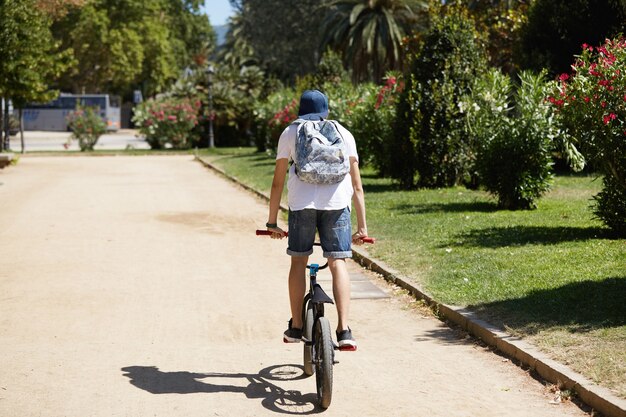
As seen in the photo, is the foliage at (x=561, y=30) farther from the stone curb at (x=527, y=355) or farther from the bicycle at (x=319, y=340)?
the bicycle at (x=319, y=340)

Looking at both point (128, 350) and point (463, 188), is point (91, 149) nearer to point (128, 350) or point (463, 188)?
point (463, 188)

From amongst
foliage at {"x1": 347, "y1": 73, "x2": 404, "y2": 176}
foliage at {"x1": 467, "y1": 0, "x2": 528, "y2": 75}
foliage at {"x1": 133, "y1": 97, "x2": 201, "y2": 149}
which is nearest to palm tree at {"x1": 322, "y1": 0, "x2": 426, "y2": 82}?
foliage at {"x1": 133, "y1": 97, "x2": 201, "y2": 149}

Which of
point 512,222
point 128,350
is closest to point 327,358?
point 128,350

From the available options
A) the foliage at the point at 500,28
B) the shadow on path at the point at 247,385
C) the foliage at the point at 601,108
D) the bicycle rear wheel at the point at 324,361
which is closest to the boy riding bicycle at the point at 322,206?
the bicycle rear wheel at the point at 324,361

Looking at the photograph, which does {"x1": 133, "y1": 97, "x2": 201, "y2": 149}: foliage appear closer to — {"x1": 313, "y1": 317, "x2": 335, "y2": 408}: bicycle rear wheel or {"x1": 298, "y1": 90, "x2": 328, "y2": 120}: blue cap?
{"x1": 298, "y1": 90, "x2": 328, "y2": 120}: blue cap

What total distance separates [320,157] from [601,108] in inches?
202

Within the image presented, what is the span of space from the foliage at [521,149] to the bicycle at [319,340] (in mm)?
9116

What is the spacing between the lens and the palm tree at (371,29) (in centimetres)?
4966

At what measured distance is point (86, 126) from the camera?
43.6m

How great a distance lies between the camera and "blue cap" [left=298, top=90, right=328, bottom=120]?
6.03 metres

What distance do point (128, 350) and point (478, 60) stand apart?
12722 millimetres

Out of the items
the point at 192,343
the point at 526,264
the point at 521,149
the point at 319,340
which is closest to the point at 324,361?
the point at 319,340

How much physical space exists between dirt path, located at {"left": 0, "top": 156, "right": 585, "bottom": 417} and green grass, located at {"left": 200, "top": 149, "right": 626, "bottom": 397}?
0.44 m

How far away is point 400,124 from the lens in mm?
18797
